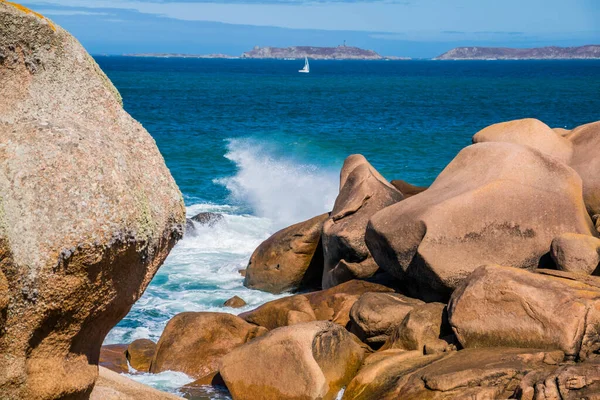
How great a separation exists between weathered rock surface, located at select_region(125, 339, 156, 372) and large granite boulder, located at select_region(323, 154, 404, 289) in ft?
12.7

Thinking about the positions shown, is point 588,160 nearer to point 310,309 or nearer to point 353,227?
point 353,227

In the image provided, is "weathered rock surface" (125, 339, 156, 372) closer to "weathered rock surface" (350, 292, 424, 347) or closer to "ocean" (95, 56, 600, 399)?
"ocean" (95, 56, 600, 399)

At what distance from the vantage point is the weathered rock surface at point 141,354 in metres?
11.6

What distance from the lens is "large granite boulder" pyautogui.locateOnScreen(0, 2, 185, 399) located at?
352 cm

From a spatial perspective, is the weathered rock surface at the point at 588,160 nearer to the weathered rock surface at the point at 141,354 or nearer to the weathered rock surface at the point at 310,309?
the weathered rock surface at the point at 310,309

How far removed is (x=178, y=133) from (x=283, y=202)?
19479 mm

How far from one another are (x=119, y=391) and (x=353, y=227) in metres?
9.36

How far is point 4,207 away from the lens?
11.5 ft

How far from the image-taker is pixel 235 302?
599 inches

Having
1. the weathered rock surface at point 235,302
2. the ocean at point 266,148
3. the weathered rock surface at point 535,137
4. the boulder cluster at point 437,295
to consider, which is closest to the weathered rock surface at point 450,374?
the boulder cluster at point 437,295

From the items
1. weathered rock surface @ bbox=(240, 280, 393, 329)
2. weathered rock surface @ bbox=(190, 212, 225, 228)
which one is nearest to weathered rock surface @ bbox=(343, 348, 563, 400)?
weathered rock surface @ bbox=(240, 280, 393, 329)

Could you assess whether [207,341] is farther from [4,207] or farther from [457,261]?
[4,207]

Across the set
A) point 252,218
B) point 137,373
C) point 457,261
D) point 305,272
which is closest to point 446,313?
point 457,261

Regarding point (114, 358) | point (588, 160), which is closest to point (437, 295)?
point (588, 160)
